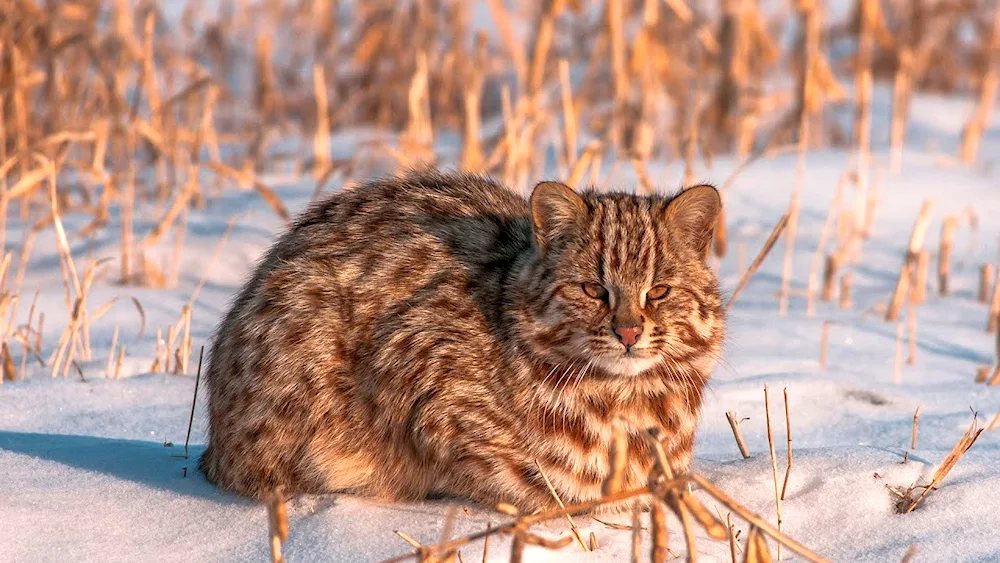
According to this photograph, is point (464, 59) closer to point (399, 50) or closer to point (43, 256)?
point (399, 50)

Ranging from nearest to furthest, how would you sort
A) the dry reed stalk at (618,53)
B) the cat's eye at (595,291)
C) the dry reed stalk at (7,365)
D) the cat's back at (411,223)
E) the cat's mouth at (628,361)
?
1. the cat's mouth at (628,361)
2. the cat's eye at (595,291)
3. the cat's back at (411,223)
4. the dry reed stalk at (7,365)
5. the dry reed stalk at (618,53)

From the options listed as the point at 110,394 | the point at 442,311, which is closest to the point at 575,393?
the point at 442,311

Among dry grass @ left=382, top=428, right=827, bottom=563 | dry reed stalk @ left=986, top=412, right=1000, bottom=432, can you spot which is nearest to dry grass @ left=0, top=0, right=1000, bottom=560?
dry reed stalk @ left=986, top=412, right=1000, bottom=432

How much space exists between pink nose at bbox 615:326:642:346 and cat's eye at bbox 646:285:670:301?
16 cm

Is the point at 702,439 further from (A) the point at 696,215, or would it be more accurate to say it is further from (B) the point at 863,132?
(B) the point at 863,132

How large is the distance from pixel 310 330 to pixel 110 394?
4.40ft

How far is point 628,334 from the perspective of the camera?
354 cm

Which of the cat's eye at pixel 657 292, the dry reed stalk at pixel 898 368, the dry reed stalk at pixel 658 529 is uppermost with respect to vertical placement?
the cat's eye at pixel 657 292

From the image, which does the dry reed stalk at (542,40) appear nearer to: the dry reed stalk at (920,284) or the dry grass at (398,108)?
the dry grass at (398,108)

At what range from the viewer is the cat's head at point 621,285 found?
142 inches

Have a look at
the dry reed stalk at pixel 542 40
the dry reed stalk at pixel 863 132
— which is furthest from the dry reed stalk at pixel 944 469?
the dry reed stalk at pixel 542 40

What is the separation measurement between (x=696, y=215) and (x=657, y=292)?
0.34m

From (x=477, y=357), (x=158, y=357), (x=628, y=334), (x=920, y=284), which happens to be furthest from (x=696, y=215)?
(x=920, y=284)

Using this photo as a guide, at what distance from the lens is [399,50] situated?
11.1 m
